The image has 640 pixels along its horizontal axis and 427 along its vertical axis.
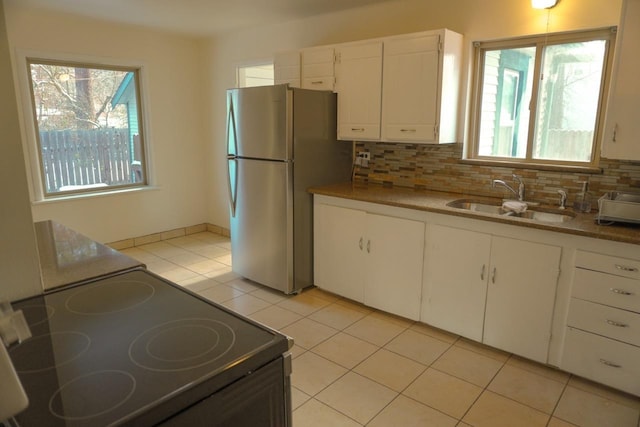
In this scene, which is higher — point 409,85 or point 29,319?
point 409,85

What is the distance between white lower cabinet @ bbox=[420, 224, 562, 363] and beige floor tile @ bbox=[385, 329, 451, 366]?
136 millimetres

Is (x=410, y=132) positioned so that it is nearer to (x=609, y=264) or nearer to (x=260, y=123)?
(x=260, y=123)

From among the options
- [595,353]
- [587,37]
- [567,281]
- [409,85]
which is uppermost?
[587,37]

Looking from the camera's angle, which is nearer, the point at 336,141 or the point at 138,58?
the point at 336,141

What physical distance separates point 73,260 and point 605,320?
102 inches

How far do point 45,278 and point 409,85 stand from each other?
256 centimetres

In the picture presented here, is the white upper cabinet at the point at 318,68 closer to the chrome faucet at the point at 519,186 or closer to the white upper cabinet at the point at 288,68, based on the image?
the white upper cabinet at the point at 288,68

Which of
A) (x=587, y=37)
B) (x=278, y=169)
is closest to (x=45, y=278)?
(x=278, y=169)

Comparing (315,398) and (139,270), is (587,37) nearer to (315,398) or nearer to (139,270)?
(315,398)

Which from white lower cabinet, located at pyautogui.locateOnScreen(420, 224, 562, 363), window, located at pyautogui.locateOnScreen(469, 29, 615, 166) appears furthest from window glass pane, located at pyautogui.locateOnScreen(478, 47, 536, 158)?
white lower cabinet, located at pyautogui.locateOnScreen(420, 224, 562, 363)

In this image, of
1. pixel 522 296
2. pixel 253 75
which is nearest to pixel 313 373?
pixel 522 296

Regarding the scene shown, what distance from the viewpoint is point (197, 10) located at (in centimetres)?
373

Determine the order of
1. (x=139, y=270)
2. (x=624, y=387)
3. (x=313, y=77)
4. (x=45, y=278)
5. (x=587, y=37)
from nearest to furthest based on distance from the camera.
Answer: (x=45, y=278), (x=139, y=270), (x=624, y=387), (x=587, y=37), (x=313, y=77)

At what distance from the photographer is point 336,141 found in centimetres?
368
